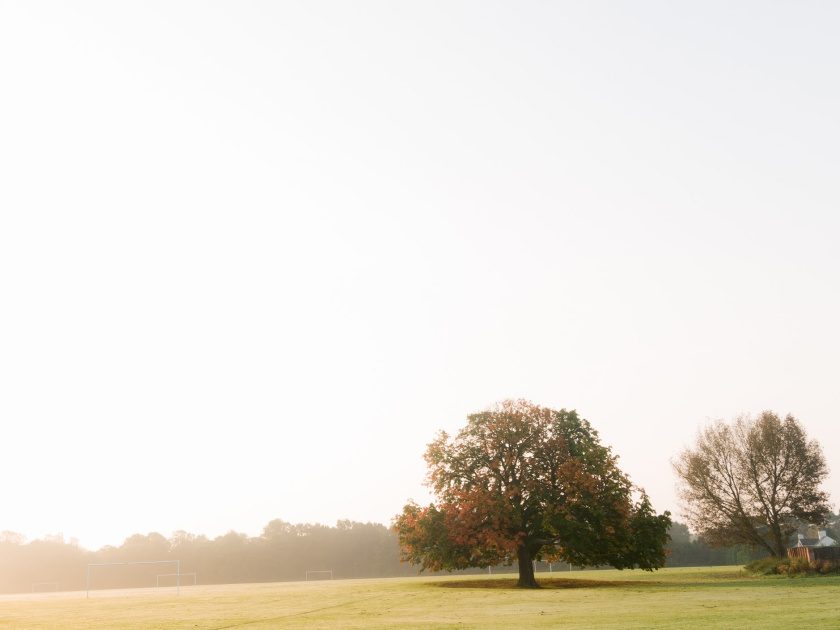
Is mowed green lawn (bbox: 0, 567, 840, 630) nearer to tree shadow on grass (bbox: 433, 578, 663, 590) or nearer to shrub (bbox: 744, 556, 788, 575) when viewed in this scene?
tree shadow on grass (bbox: 433, 578, 663, 590)

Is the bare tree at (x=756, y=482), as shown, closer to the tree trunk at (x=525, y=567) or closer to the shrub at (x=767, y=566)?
the shrub at (x=767, y=566)

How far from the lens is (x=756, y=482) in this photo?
211ft

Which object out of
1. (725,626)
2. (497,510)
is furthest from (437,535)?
(725,626)

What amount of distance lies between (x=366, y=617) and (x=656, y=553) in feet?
89.9

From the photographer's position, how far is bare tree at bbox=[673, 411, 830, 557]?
6306 centimetres

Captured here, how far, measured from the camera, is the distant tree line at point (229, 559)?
128m

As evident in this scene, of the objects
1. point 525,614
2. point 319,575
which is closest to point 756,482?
point 525,614

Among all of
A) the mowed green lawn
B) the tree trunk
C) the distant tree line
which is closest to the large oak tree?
the tree trunk

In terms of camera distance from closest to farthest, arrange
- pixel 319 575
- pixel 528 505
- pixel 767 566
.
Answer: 1. pixel 528 505
2. pixel 767 566
3. pixel 319 575

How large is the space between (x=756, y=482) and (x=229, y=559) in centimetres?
9743

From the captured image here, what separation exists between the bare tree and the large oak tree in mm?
20114


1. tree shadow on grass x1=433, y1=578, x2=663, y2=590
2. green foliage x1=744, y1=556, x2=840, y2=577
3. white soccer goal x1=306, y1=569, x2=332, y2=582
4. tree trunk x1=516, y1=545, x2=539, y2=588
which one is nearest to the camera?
tree shadow on grass x1=433, y1=578, x2=663, y2=590

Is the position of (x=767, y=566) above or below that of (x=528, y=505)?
below

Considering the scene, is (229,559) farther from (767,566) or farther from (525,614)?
(525,614)
